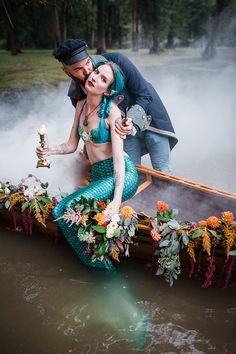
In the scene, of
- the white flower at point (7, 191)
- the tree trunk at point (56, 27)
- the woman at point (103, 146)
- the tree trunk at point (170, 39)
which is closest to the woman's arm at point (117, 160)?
the woman at point (103, 146)

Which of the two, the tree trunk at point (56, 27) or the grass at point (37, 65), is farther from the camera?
the tree trunk at point (56, 27)

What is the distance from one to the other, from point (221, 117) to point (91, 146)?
7.68m

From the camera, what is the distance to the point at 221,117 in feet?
34.4

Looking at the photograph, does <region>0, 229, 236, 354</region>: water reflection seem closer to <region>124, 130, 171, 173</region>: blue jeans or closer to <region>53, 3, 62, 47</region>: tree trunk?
<region>124, 130, 171, 173</region>: blue jeans

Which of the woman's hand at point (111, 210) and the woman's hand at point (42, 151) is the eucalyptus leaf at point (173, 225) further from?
the woman's hand at point (42, 151)

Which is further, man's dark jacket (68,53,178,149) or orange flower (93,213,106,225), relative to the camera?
man's dark jacket (68,53,178,149)

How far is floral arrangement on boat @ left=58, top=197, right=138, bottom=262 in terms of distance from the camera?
332cm

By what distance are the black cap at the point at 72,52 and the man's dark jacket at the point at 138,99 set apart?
44 centimetres

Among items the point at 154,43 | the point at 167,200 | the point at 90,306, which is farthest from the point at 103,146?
the point at 154,43

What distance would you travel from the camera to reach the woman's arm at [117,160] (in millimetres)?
3400

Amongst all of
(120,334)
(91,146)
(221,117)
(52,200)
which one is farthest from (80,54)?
(221,117)

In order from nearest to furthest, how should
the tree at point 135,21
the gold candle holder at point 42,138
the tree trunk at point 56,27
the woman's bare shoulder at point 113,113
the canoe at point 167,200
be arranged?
1. the woman's bare shoulder at point 113,113
2. the gold candle holder at point 42,138
3. the canoe at point 167,200
4. the tree trunk at point 56,27
5. the tree at point 135,21

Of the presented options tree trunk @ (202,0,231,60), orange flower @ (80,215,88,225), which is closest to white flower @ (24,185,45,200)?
orange flower @ (80,215,88,225)

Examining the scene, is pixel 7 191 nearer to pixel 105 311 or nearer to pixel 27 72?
pixel 105 311
